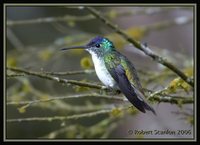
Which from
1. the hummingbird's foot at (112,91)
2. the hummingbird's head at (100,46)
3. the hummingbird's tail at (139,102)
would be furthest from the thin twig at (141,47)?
the hummingbird's head at (100,46)

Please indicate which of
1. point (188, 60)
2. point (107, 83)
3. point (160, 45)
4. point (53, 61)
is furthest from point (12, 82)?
point (107, 83)

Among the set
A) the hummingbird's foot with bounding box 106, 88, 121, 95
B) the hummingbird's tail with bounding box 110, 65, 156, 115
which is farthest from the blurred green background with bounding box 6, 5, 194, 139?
the hummingbird's tail with bounding box 110, 65, 156, 115

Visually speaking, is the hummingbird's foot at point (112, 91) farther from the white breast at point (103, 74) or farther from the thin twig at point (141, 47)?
the thin twig at point (141, 47)

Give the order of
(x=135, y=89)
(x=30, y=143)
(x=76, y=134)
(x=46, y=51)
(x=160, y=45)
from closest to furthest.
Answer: (x=135, y=89) → (x=30, y=143) → (x=76, y=134) → (x=46, y=51) → (x=160, y=45)

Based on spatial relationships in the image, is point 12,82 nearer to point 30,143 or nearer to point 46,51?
point 46,51

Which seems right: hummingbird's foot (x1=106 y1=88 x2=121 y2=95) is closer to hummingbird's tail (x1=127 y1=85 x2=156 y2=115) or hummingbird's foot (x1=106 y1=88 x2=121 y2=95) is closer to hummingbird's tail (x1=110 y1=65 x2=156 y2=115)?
hummingbird's tail (x1=110 y1=65 x2=156 y2=115)

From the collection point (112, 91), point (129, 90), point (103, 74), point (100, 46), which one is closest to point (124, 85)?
point (129, 90)

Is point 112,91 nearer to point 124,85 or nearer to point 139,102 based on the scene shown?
point 124,85

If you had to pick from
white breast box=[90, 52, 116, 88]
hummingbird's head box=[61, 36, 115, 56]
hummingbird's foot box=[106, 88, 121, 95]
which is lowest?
hummingbird's foot box=[106, 88, 121, 95]
